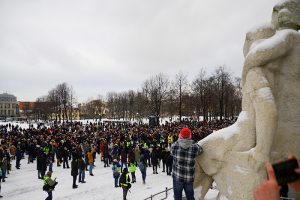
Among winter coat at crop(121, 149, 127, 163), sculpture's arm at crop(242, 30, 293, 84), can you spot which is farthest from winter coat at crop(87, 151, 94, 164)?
sculpture's arm at crop(242, 30, 293, 84)

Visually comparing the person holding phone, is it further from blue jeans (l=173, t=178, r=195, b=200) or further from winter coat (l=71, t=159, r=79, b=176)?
winter coat (l=71, t=159, r=79, b=176)

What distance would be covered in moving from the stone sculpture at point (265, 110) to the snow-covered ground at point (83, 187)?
823cm

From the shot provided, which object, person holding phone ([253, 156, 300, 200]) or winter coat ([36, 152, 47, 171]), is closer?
person holding phone ([253, 156, 300, 200])

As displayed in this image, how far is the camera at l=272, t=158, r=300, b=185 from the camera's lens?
4.87 feet

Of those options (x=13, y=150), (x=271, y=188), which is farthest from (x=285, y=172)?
(x=13, y=150)

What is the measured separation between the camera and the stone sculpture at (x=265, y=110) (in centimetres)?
378

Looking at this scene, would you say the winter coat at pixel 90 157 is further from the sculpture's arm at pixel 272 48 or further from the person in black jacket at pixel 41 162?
the sculpture's arm at pixel 272 48

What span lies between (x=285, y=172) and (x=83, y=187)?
14.5 m

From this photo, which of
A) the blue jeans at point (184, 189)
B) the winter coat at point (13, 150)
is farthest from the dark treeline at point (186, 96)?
the blue jeans at point (184, 189)

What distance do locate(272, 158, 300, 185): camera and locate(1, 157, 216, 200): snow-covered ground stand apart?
10801 millimetres

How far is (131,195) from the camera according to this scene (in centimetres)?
1328

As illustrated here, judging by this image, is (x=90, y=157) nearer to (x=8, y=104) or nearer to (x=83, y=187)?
(x=83, y=187)

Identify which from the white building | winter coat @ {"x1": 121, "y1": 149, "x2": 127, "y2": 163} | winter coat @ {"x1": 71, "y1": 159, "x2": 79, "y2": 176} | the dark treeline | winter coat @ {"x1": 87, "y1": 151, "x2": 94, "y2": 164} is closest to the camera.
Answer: winter coat @ {"x1": 71, "y1": 159, "x2": 79, "y2": 176}

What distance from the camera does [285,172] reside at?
1.49 m
